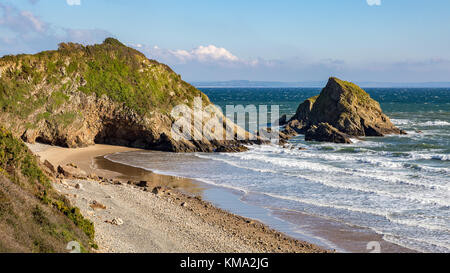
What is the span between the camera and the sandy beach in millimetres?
16047

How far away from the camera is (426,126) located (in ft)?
213

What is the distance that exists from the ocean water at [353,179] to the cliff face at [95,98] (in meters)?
4.17

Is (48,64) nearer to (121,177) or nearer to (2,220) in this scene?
(121,177)

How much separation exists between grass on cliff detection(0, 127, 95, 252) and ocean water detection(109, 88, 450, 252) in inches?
453

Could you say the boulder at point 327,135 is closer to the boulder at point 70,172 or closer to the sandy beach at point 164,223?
the sandy beach at point 164,223

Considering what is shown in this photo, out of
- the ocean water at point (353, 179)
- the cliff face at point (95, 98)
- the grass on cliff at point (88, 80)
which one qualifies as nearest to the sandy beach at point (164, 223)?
the ocean water at point (353, 179)

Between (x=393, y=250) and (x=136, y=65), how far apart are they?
35649 millimetres

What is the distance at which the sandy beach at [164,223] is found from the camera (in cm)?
1605

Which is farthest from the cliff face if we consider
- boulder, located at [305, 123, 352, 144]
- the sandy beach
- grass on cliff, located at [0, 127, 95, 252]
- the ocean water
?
grass on cliff, located at [0, 127, 95, 252]

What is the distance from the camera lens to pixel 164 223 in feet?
61.1

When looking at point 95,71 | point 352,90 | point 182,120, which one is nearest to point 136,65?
point 95,71

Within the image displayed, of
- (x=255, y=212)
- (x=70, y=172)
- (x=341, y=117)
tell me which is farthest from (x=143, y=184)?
(x=341, y=117)

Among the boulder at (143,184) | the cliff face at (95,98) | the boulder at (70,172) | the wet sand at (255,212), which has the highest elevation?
the cliff face at (95,98)

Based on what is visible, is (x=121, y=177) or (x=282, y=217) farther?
(x=121, y=177)
